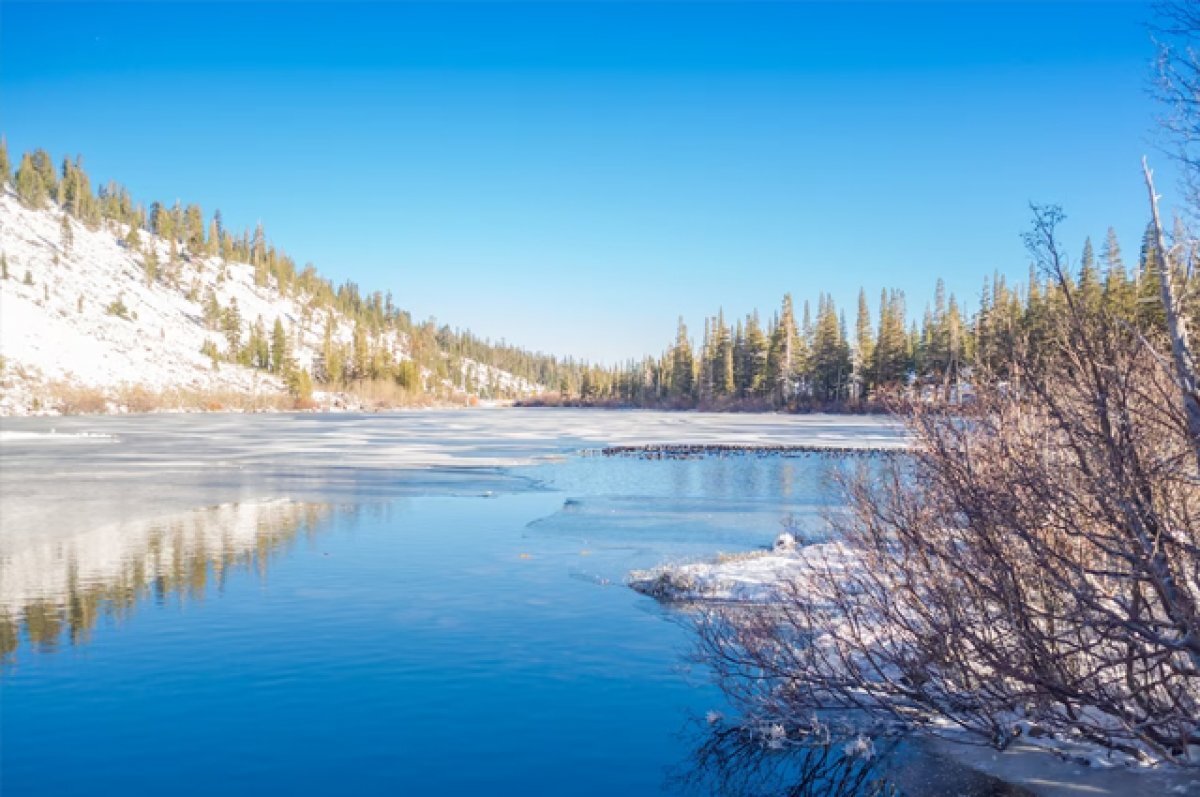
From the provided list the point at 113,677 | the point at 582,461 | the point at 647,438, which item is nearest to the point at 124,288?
the point at 647,438

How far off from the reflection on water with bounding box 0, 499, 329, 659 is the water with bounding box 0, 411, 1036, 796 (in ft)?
0.24

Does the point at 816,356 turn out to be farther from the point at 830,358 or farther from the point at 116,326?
the point at 116,326

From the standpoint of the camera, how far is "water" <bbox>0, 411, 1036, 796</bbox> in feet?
25.7

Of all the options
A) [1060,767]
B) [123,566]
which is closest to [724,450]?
[123,566]

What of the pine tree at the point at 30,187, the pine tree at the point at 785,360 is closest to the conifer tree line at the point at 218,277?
the pine tree at the point at 30,187

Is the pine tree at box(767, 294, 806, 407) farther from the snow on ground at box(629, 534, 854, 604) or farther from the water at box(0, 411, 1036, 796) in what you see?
the snow on ground at box(629, 534, 854, 604)

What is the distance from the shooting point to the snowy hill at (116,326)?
303 ft

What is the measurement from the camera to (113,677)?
32.3 feet

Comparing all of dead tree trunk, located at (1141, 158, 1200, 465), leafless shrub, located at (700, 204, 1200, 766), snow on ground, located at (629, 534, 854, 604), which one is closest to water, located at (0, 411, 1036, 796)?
snow on ground, located at (629, 534, 854, 604)

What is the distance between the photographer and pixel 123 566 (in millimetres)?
15125

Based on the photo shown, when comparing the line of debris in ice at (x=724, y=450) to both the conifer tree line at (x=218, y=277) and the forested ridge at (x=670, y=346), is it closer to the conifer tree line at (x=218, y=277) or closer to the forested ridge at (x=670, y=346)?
the forested ridge at (x=670, y=346)

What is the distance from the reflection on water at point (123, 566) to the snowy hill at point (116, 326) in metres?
75.5

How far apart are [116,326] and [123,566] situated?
400 feet

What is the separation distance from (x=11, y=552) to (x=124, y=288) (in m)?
139
